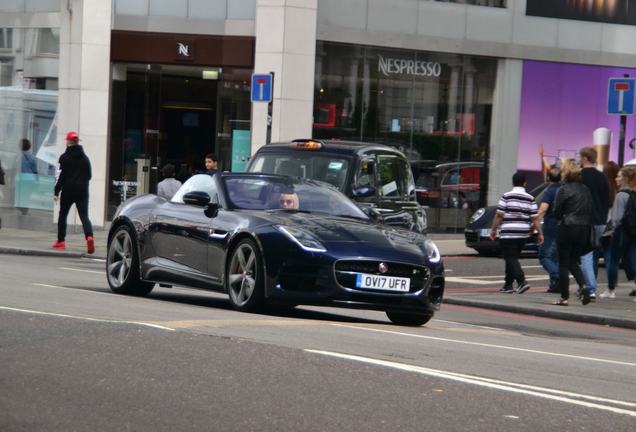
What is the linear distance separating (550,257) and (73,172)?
820cm

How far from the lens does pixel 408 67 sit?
29.8 meters

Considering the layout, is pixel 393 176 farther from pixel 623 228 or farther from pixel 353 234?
pixel 353 234

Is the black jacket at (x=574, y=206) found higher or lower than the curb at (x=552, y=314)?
higher

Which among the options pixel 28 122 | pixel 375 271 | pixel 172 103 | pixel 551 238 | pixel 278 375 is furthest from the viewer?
pixel 28 122

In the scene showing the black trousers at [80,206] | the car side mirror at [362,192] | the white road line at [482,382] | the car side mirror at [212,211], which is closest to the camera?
the white road line at [482,382]

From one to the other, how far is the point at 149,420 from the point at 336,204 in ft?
23.5

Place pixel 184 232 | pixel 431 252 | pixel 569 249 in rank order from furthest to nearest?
pixel 569 249
pixel 184 232
pixel 431 252

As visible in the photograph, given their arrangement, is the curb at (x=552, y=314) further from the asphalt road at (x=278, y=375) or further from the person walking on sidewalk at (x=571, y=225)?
the asphalt road at (x=278, y=375)

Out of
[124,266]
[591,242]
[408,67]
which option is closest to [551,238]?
[591,242]

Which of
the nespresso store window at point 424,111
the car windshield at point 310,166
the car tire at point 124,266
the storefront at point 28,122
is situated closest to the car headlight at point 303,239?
the car tire at point 124,266

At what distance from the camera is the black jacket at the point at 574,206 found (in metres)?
17.5

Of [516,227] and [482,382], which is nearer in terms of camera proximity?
[482,382]

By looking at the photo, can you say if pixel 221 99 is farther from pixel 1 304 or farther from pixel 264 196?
pixel 1 304

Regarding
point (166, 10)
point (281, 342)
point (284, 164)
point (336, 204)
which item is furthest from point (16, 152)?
point (281, 342)
